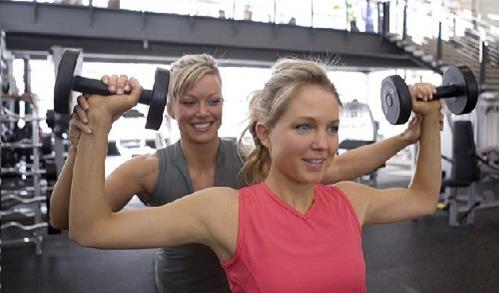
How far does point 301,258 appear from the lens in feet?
2.66

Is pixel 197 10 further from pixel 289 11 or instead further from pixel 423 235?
pixel 423 235

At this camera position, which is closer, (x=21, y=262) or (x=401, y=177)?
(x=21, y=262)

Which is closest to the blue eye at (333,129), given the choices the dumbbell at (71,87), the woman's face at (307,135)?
the woman's face at (307,135)

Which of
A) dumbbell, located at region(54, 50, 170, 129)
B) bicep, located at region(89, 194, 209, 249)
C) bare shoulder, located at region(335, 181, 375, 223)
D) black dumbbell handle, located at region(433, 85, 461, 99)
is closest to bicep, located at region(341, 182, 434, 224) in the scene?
bare shoulder, located at region(335, 181, 375, 223)

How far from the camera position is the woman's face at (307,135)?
83cm

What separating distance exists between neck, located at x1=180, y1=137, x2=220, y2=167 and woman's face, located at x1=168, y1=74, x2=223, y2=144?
2 cm

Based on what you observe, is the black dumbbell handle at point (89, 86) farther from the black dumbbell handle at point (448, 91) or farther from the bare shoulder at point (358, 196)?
the black dumbbell handle at point (448, 91)

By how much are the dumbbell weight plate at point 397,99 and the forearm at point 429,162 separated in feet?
0.27

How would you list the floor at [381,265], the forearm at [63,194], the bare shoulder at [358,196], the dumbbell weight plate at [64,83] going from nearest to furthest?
the dumbbell weight plate at [64,83] < the forearm at [63,194] < the bare shoulder at [358,196] < the floor at [381,265]

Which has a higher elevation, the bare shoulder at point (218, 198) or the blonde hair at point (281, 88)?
the blonde hair at point (281, 88)

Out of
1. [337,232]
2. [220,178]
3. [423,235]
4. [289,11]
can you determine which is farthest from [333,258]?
[289,11]

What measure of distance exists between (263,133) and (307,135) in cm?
13

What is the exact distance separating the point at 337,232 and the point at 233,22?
5643 mm

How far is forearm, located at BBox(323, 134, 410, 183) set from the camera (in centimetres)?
120
